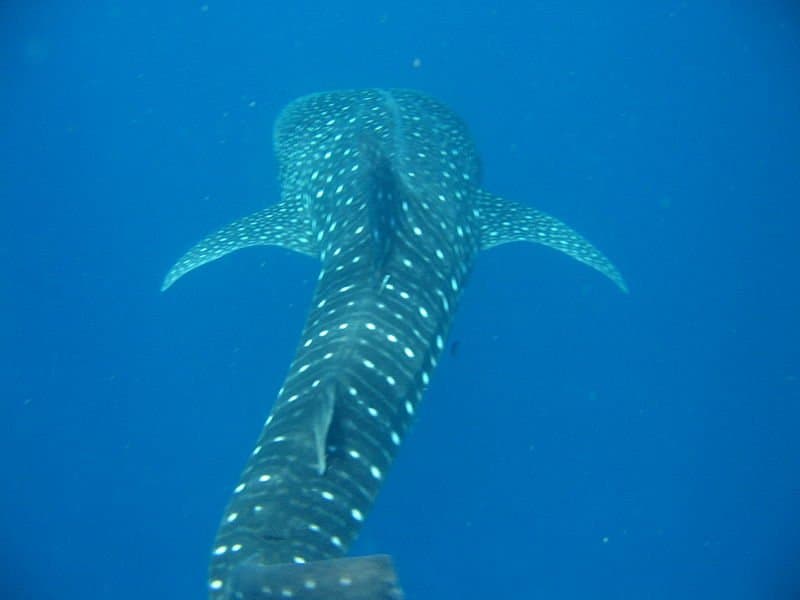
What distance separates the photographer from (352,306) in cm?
561

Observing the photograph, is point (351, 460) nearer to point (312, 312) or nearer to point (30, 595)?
point (312, 312)

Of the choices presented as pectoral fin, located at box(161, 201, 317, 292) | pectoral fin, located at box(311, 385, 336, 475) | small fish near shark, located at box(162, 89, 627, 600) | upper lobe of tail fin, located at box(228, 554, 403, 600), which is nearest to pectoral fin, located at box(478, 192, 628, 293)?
small fish near shark, located at box(162, 89, 627, 600)

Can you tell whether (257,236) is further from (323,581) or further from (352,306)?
(323,581)

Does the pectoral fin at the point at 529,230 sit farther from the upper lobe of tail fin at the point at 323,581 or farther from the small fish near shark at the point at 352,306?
the upper lobe of tail fin at the point at 323,581

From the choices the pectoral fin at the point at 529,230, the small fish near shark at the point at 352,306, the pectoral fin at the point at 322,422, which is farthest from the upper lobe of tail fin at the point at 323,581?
the pectoral fin at the point at 529,230

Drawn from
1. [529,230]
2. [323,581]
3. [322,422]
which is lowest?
[323,581]

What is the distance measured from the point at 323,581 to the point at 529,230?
5.85 m

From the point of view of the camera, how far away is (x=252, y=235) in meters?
8.34

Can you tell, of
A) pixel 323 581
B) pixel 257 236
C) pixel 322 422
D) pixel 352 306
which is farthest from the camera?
pixel 257 236

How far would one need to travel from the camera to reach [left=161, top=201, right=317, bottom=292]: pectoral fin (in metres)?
8.16

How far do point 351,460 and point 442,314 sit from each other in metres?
1.95

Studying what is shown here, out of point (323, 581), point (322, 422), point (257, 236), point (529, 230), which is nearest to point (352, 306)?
point (322, 422)

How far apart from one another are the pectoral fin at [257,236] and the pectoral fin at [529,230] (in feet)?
7.02

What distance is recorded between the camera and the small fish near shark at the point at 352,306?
4043mm
